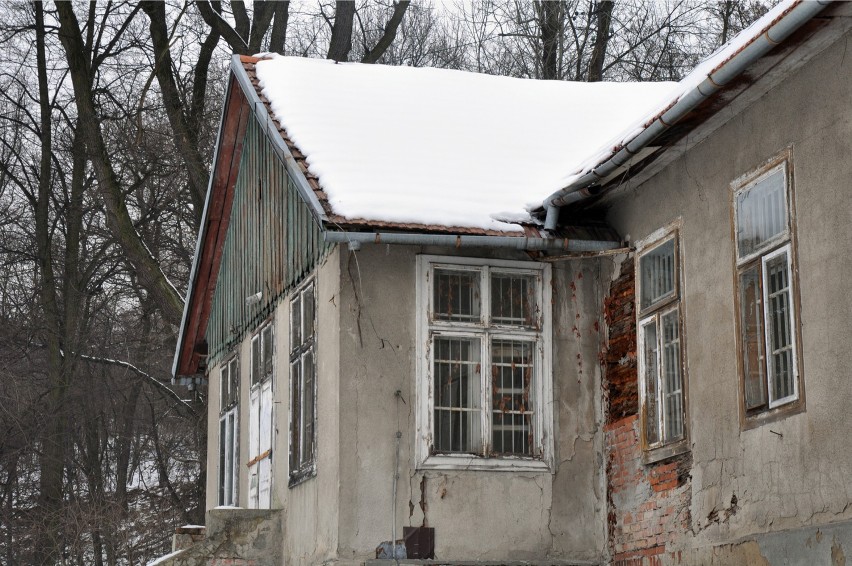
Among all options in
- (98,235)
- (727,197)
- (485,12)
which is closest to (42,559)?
(98,235)

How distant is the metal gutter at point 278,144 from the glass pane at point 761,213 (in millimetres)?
3398

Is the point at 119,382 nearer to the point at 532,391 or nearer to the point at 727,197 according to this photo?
the point at 532,391

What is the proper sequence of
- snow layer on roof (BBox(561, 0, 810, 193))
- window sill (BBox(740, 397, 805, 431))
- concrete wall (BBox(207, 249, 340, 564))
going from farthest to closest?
concrete wall (BBox(207, 249, 340, 564)) < snow layer on roof (BBox(561, 0, 810, 193)) < window sill (BBox(740, 397, 805, 431))

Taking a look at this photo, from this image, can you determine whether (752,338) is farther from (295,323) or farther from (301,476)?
(295,323)

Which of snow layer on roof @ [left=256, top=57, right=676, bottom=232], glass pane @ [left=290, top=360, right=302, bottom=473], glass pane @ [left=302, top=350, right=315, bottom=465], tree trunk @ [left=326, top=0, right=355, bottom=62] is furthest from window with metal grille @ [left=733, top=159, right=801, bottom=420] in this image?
tree trunk @ [left=326, top=0, right=355, bottom=62]

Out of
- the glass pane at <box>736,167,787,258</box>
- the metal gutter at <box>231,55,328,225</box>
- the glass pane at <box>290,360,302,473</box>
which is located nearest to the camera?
the glass pane at <box>736,167,787,258</box>

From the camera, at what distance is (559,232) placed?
35.0 ft

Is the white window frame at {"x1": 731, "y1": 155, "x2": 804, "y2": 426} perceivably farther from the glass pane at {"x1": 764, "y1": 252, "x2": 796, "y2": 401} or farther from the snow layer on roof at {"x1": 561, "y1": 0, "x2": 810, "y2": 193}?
the snow layer on roof at {"x1": 561, "y1": 0, "x2": 810, "y2": 193}

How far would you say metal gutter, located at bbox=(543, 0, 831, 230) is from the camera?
6922mm

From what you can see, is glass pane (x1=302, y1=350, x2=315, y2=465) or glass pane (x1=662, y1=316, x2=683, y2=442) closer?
glass pane (x1=662, y1=316, x2=683, y2=442)

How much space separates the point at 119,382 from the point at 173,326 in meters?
3.52

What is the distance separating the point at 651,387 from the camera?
999 cm

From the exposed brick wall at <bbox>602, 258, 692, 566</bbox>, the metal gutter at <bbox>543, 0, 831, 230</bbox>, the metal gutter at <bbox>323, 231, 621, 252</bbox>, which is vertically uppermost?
the metal gutter at <bbox>543, 0, 831, 230</bbox>

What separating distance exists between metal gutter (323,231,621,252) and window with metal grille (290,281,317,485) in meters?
1.75
